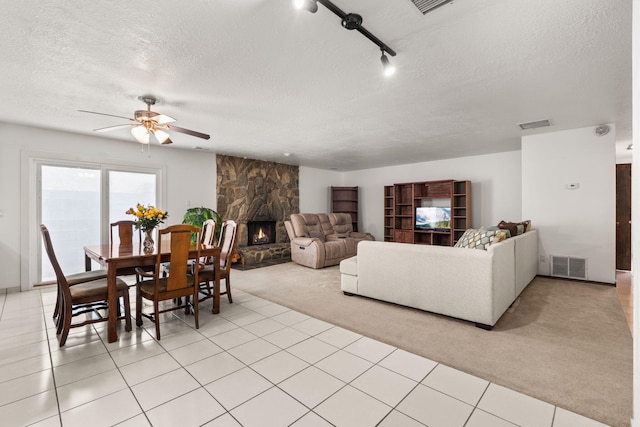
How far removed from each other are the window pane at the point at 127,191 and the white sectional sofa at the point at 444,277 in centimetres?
404

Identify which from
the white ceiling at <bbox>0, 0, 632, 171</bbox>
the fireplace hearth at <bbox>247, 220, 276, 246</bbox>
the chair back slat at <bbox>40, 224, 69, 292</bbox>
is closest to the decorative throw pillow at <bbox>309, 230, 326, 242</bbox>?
the fireplace hearth at <bbox>247, 220, 276, 246</bbox>

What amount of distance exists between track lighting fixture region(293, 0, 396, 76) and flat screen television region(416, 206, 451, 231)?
516cm

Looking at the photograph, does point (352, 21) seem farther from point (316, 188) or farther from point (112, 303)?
point (316, 188)

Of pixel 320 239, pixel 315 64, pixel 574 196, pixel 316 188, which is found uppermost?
pixel 315 64

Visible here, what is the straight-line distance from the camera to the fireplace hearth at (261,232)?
22.8 ft

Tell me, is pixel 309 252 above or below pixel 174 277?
below

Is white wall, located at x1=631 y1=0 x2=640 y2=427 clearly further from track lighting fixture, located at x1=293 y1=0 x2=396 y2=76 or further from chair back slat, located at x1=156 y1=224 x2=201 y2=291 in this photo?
chair back slat, located at x1=156 y1=224 x2=201 y2=291

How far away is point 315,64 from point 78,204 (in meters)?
4.62

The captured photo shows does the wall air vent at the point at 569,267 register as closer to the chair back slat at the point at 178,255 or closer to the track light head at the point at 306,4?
the track light head at the point at 306,4

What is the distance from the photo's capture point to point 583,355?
2.26 meters

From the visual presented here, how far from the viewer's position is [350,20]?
1828 mm

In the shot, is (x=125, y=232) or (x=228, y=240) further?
(x=125, y=232)

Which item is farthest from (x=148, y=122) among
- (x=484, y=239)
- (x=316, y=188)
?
(x=316, y=188)

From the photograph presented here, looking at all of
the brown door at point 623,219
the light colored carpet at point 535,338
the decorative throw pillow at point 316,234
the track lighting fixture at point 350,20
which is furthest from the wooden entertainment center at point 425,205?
the track lighting fixture at point 350,20
